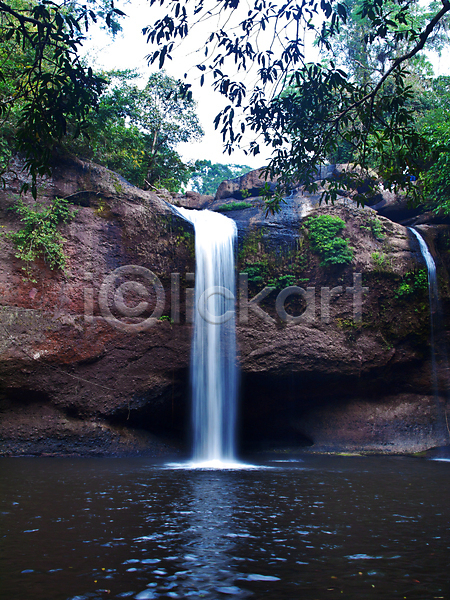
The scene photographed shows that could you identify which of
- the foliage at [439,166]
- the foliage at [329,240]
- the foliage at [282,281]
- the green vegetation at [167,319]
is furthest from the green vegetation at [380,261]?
the green vegetation at [167,319]

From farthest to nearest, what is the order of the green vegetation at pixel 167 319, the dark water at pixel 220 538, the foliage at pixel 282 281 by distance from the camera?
the foliage at pixel 282 281 < the green vegetation at pixel 167 319 < the dark water at pixel 220 538

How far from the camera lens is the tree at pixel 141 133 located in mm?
14547

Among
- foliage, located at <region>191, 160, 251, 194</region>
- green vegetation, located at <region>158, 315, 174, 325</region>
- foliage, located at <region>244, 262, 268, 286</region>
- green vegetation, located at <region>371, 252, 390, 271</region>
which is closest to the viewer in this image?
green vegetation, located at <region>158, 315, 174, 325</region>

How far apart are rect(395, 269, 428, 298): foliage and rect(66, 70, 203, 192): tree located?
32.2 feet

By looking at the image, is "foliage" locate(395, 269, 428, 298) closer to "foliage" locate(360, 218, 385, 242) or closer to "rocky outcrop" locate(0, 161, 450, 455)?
"rocky outcrop" locate(0, 161, 450, 455)

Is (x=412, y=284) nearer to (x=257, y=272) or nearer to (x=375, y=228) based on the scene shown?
(x=375, y=228)

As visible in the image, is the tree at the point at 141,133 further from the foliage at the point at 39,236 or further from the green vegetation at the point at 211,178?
the green vegetation at the point at 211,178

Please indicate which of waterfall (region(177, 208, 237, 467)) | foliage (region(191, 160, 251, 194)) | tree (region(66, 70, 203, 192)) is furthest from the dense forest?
foliage (region(191, 160, 251, 194))

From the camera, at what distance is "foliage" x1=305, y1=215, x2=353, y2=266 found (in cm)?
1406

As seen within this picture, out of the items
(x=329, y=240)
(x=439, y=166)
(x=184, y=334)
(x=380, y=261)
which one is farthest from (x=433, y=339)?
(x=184, y=334)

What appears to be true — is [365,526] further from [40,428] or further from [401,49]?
[401,49]

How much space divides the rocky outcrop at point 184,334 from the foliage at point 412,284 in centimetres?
4

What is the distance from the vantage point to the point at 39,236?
446 inches

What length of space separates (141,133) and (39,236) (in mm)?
9135
